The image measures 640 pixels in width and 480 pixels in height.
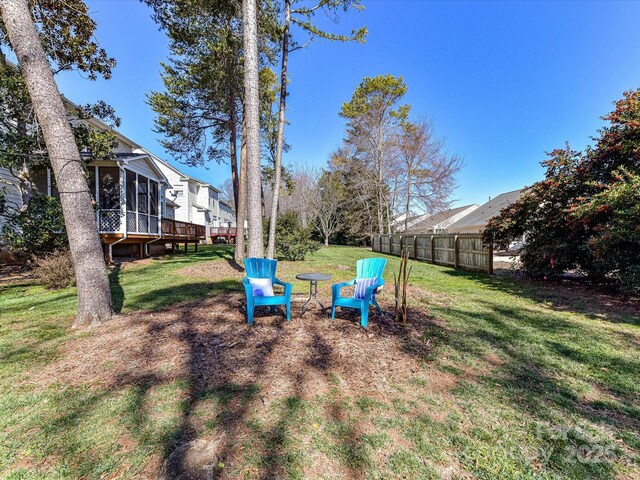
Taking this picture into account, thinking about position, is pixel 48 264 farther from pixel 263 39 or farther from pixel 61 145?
pixel 263 39

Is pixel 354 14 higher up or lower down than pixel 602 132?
higher up

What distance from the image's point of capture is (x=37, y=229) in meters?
7.32

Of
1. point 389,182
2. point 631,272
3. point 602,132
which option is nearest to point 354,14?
point 602,132

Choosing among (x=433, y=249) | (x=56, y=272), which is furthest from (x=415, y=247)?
(x=56, y=272)

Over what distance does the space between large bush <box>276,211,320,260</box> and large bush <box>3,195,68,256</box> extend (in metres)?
6.86

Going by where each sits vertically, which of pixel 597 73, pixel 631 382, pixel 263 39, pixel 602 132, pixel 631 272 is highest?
pixel 263 39

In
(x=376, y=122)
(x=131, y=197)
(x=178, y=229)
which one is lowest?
(x=178, y=229)

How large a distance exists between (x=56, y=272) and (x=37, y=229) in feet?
5.71

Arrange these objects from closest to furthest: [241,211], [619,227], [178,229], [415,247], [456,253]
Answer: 1. [619,227]
2. [241,211]
3. [456,253]
4. [178,229]
5. [415,247]

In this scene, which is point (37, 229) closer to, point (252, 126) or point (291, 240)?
point (252, 126)

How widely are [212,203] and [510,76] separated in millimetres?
29369

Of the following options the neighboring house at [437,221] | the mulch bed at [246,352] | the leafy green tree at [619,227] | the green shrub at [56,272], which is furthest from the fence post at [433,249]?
the green shrub at [56,272]

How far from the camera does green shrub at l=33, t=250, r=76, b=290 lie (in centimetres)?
657

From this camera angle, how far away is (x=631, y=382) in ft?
8.71
